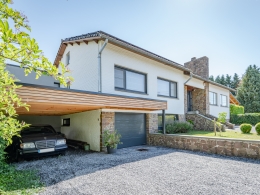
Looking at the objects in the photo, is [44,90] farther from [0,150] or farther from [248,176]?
[248,176]

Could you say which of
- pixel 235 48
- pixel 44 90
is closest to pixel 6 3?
pixel 44 90

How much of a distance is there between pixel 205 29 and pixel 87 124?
9156 mm

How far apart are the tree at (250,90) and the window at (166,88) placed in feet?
81.8

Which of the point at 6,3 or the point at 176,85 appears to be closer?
the point at 6,3

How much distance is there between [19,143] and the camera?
22.2 ft

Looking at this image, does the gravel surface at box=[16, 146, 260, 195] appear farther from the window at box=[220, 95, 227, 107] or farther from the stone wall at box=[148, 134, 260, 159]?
the window at box=[220, 95, 227, 107]

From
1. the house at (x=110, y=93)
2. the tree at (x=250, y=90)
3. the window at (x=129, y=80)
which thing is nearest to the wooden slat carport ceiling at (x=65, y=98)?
the house at (x=110, y=93)

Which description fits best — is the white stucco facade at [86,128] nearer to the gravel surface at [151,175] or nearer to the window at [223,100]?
the gravel surface at [151,175]

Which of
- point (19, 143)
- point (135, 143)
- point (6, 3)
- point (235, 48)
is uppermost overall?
point (235, 48)

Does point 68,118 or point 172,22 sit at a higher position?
point 172,22

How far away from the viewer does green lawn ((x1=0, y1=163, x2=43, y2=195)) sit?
12.6 feet

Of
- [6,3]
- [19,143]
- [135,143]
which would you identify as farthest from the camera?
[135,143]

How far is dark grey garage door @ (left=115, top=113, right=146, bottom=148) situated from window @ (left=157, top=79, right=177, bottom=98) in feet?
8.88

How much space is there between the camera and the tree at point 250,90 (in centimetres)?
3043
